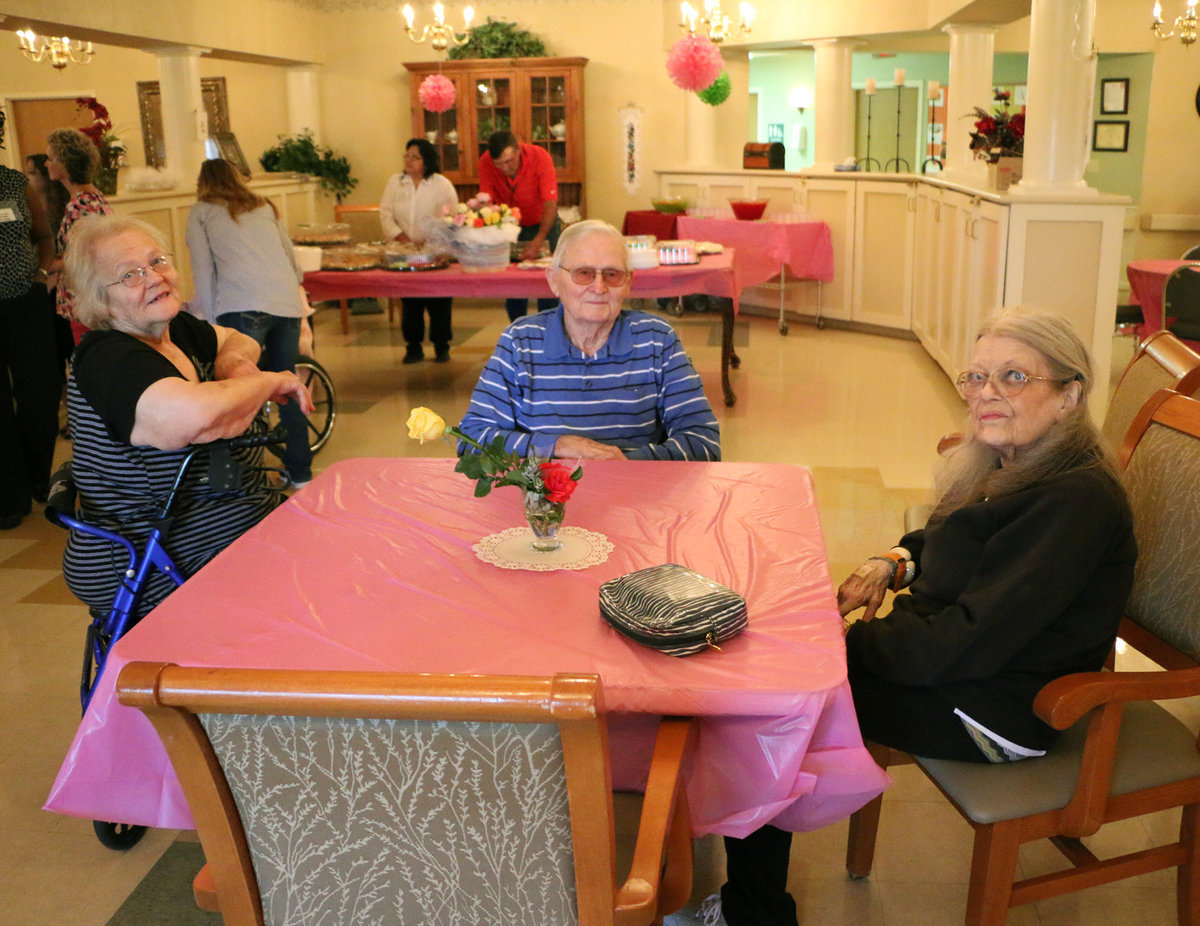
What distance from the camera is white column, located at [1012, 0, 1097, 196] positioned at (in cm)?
551

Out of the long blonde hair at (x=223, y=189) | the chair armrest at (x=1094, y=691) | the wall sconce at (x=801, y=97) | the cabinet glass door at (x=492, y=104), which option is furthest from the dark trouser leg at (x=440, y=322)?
the wall sconce at (x=801, y=97)

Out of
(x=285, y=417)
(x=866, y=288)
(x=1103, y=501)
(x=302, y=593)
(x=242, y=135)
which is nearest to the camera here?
(x=1103, y=501)

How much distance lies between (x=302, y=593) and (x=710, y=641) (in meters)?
0.73

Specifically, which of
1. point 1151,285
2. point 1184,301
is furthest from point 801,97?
point 1184,301

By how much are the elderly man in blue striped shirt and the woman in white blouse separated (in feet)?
15.2

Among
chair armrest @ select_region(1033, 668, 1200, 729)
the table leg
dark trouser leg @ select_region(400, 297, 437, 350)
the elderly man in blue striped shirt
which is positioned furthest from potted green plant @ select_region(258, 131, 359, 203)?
chair armrest @ select_region(1033, 668, 1200, 729)

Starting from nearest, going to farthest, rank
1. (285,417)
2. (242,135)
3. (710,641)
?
(710,641) < (285,417) < (242,135)

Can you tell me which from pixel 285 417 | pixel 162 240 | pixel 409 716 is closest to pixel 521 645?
pixel 409 716

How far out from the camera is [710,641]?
1.72 meters

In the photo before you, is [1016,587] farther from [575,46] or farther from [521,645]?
[575,46]

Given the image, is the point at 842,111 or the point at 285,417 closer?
the point at 285,417

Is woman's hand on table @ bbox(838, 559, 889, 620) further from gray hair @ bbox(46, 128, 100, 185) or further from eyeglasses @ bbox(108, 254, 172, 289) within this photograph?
gray hair @ bbox(46, 128, 100, 185)

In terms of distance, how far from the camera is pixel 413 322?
8.03 m

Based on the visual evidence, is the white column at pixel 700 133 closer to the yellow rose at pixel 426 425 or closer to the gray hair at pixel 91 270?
the gray hair at pixel 91 270
